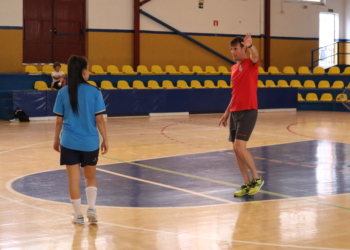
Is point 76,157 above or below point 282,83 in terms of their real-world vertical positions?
below

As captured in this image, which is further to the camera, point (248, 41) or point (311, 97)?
point (311, 97)

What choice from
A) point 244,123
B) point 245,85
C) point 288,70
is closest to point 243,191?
point 244,123

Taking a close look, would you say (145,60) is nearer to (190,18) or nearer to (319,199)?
(190,18)

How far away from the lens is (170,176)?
844 cm

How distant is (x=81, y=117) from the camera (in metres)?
Answer: 5.38

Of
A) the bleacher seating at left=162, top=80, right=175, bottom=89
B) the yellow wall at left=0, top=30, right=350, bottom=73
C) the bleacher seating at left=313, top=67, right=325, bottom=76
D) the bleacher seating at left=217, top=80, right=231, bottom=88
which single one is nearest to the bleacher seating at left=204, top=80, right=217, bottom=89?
the bleacher seating at left=217, top=80, right=231, bottom=88

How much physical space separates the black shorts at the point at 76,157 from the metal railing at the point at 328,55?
2483cm

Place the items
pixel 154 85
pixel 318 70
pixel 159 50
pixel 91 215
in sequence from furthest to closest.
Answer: pixel 318 70
pixel 159 50
pixel 154 85
pixel 91 215

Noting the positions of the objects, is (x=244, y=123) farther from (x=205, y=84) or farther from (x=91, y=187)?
(x=205, y=84)

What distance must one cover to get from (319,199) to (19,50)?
16985 millimetres

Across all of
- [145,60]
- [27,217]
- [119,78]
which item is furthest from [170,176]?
[145,60]

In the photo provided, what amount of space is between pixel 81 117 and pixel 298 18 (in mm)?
24452

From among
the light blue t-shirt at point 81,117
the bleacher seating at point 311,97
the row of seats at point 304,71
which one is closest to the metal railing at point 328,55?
the row of seats at point 304,71

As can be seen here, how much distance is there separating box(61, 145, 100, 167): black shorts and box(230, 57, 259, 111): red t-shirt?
7.17 feet
